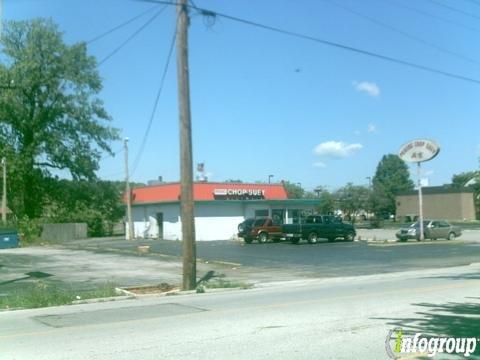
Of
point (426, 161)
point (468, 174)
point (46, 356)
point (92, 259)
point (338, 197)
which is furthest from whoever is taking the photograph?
point (468, 174)

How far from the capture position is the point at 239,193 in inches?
1886

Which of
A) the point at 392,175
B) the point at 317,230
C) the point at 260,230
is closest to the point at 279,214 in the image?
the point at 260,230

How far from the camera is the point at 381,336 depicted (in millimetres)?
9031

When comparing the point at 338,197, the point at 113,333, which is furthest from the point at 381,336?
the point at 338,197

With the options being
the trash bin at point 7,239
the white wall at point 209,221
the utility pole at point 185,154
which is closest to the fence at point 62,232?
the white wall at point 209,221

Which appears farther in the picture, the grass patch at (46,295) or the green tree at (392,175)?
the green tree at (392,175)

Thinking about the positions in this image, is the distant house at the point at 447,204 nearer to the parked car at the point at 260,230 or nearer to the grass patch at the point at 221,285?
the parked car at the point at 260,230

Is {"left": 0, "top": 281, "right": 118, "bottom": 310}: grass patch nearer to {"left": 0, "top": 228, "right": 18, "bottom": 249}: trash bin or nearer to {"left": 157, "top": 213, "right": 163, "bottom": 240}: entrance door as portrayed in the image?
{"left": 0, "top": 228, "right": 18, "bottom": 249}: trash bin

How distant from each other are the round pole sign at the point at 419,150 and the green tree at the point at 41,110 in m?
29.4

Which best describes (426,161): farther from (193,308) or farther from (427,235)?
(193,308)

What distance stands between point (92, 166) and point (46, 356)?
5203 centimetres

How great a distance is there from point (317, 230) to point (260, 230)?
378 cm

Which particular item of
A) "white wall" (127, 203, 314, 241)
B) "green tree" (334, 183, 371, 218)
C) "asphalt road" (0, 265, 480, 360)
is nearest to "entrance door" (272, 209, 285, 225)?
"white wall" (127, 203, 314, 241)

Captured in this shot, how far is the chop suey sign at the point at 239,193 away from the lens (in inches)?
1843
